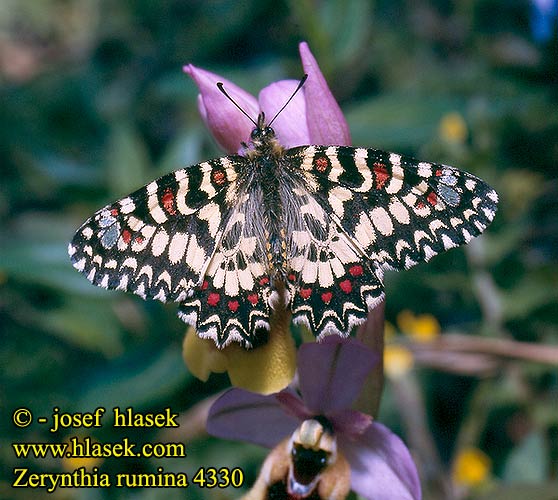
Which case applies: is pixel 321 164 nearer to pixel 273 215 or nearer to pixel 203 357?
pixel 273 215

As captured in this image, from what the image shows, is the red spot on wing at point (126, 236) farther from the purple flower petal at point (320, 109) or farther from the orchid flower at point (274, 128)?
the purple flower petal at point (320, 109)

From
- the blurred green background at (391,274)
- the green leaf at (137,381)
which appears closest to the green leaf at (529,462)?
the blurred green background at (391,274)

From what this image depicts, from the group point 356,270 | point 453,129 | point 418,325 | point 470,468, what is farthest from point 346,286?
point 453,129

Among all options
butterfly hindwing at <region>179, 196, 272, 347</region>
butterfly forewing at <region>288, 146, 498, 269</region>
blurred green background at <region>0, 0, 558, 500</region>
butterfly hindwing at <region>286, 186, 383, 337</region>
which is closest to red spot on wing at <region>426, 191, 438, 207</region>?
butterfly forewing at <region>288, 146, 498, 269</region>

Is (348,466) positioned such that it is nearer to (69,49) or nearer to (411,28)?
(411,28)

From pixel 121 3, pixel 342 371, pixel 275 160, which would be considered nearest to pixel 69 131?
pixel 121 3
